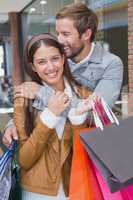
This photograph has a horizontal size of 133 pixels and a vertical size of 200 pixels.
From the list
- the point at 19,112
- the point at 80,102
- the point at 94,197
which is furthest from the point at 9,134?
the point at 94,197

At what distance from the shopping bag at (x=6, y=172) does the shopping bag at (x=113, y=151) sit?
310 mm

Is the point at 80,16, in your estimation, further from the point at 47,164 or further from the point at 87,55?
the point at 47,164

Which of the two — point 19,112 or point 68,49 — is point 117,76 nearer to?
point 68,49

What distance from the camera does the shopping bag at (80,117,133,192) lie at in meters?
0.66

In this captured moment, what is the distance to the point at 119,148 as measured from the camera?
702mm

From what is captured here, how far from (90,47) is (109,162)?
20.9 inches

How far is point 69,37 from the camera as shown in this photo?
1046 millimetres

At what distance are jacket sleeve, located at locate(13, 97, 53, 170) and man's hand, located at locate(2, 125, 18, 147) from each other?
0.04ft

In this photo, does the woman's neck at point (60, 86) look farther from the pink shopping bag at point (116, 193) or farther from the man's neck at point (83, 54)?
the pink shopping bag at point (116, 193)

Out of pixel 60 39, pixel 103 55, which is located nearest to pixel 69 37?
pixel 60 39

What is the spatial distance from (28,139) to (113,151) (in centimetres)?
34

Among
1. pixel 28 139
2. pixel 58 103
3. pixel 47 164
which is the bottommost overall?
pixel 47 164

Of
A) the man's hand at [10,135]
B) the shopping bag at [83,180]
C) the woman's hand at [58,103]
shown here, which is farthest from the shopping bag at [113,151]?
the man's hand at [10,135]

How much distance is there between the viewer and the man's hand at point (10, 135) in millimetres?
990
